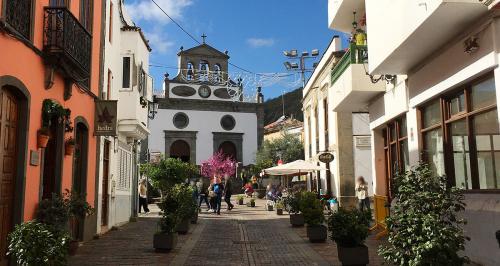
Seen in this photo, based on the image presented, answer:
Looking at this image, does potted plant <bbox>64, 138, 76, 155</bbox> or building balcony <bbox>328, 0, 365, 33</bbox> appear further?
building balcony <bbox>328, 0, 365, 33</bbox>

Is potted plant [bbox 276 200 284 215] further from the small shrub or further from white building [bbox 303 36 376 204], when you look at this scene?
the small shrub

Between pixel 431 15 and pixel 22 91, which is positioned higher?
pixel 431 15

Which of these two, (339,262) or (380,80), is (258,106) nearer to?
(380,80)

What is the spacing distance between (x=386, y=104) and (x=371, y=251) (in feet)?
14.9

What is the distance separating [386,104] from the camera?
13.5 m

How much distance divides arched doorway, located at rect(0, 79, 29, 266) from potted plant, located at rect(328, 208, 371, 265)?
547 centimetres

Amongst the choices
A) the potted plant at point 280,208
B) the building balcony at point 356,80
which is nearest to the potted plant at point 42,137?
the building balcony at point 356,80

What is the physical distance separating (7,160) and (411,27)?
7.19 m

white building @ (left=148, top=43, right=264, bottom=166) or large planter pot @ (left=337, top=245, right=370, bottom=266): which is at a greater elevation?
white building @ (left=148, top=43, right=264, bottom=166)

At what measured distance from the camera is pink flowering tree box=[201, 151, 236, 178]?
5222cm

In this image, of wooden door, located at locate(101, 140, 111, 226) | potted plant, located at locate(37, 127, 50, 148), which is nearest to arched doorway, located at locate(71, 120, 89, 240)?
wooden door, located at locate(101, 140, 111, 226)

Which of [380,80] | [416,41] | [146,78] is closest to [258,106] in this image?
[146,78]

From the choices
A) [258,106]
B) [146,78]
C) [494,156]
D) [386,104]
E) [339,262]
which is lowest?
[339,262]

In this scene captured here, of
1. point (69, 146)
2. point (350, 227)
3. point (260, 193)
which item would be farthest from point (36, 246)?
point (260, 193)
